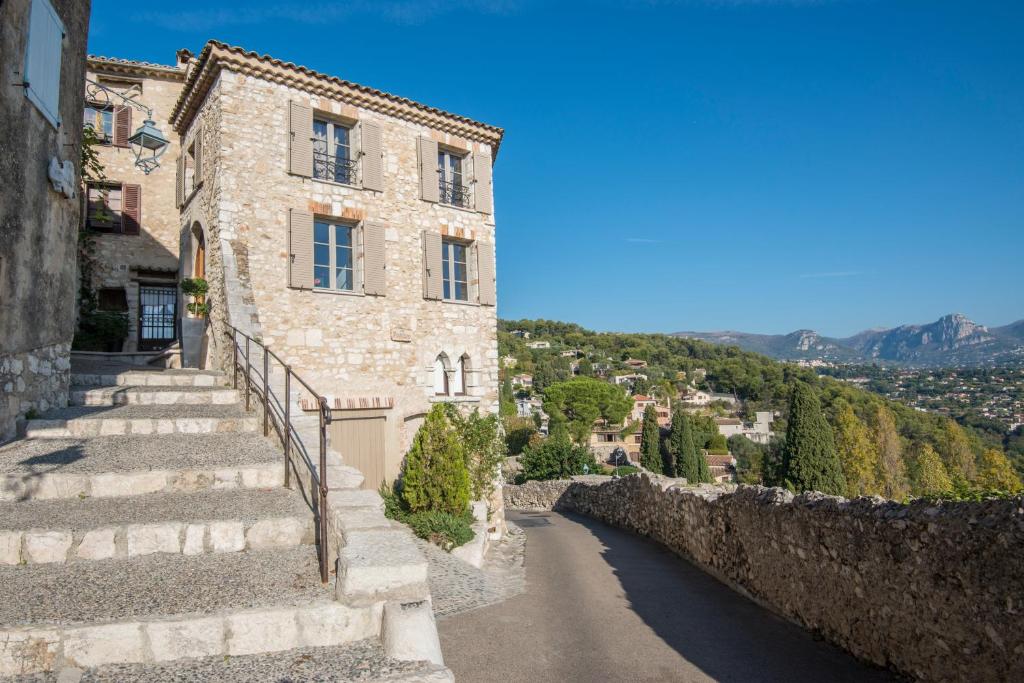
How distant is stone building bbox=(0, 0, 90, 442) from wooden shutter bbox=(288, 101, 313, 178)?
373 cm

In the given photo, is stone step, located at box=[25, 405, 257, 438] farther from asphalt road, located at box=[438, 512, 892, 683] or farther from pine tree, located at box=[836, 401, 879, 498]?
pine tree, located at box=[836, 401, 879, 498]

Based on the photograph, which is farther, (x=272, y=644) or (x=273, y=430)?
(x=273, y=430)

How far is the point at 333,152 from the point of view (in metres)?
12.0

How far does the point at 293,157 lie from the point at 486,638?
28.6ft

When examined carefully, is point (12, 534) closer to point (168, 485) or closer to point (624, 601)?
point (168, 485)

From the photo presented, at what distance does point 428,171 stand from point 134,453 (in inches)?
344

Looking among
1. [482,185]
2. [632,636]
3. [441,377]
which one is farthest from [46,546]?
[482,185]

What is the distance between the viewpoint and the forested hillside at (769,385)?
2066 inches

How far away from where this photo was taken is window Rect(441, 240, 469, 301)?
13172mm

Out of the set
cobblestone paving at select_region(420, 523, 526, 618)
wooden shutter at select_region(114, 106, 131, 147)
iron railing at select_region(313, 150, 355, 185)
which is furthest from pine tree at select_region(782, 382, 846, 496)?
wooden shutter at select_region(114, 106, 131, 147)

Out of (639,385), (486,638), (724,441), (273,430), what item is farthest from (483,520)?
(639,385)

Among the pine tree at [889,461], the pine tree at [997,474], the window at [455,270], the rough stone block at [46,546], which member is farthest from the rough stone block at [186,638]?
the pine tree at [889,461]

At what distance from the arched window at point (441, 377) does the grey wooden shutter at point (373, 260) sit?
1848 millimetres

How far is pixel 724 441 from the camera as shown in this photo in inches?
3044
